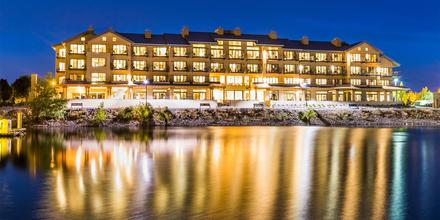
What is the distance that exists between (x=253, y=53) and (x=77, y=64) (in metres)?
39.0

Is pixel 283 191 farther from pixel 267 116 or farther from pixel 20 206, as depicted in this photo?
pixel 267 116

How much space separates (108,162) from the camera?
31969 millimetres

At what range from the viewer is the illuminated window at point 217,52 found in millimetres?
105188

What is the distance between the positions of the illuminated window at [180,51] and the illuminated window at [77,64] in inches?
759

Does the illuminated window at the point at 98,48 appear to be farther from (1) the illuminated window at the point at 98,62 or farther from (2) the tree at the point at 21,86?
(2) the tree at the point at 21,86

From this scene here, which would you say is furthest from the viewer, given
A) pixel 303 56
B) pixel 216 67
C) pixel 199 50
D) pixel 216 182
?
pixel 303 56

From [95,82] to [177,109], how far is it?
20499mm

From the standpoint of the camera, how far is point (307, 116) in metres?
85.9

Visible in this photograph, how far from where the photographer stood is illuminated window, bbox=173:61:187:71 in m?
102

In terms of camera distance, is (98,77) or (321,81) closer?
(98,77)

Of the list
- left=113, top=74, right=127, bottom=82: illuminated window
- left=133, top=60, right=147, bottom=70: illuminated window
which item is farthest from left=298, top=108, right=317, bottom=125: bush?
left=113, top=74, right=127, bottom=82: illuminated window

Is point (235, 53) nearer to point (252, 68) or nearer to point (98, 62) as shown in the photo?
point (252, 68)

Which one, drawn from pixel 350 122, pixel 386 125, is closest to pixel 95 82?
pixel 350 122

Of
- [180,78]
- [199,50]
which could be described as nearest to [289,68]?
[199,50]
